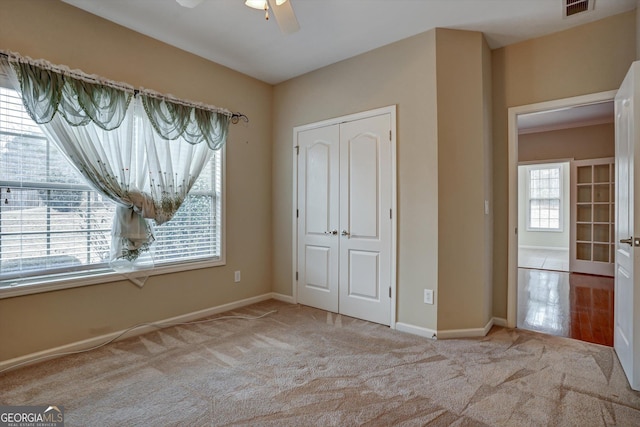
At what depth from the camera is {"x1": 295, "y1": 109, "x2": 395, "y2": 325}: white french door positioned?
3264mm

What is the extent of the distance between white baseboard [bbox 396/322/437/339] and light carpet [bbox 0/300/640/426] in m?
0.08

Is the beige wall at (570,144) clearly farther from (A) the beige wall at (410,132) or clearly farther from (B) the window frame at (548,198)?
(A) the beige wall at (410,132)

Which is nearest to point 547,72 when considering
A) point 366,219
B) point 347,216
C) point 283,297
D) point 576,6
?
point 576,6

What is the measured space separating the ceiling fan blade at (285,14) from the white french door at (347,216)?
1.52 metres

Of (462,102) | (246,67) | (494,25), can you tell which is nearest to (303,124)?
(246,67)

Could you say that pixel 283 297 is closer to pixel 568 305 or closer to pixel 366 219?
pixel 366 219

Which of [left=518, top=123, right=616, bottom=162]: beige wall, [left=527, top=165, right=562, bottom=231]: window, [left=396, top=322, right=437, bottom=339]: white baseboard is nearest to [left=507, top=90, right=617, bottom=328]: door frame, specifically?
[left=396, top=322, right=437, bottom=339]: white baseboard

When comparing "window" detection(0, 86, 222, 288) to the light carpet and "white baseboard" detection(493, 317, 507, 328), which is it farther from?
"white baseboard" detection(493, 317, 507, 328)

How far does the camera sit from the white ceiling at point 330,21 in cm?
257

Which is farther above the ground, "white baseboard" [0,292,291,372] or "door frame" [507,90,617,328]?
"door frame" [507,90,617,328]

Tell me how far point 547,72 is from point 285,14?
101 inches

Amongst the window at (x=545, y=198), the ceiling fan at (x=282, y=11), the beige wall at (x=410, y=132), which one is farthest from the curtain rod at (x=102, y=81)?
the window at (x=545, y=198)

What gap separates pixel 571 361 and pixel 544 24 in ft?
9.15

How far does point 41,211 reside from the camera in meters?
2.47
